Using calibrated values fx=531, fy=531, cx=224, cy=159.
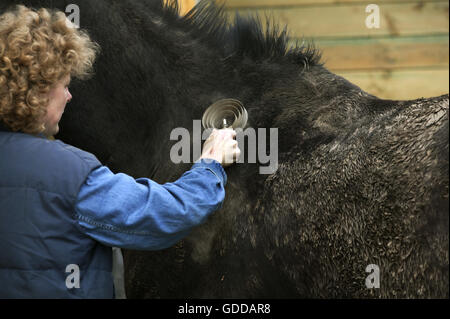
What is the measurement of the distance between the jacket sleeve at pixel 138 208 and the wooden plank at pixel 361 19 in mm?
3350

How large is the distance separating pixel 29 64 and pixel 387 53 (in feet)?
12.5

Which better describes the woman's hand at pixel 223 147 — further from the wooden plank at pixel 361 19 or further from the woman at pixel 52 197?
the wooden plank at pixel 361 19

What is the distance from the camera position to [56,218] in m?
1.40

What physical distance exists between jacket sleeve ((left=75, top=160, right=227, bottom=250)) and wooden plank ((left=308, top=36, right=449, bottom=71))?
3349mm

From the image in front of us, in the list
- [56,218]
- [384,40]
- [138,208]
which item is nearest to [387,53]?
[384,40]

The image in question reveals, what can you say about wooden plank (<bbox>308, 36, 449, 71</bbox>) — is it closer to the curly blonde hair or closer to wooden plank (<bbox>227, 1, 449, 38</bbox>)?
wooden plank (<bbox>227, 1, 449, 38</bbox>)

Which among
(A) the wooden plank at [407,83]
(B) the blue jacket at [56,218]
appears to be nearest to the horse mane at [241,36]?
(B) the blue jacket at [56,218]

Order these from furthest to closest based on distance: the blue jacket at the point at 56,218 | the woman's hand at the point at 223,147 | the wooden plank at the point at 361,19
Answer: the wooden plank at the point at 361,19
the woman's hand at the point at 223,147
the blue jacket at the point at 56,218

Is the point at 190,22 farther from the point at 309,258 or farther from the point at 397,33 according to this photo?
the point at 397,33

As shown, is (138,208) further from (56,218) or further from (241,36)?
(241,36)

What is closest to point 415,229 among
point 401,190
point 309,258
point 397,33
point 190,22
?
point 401,190

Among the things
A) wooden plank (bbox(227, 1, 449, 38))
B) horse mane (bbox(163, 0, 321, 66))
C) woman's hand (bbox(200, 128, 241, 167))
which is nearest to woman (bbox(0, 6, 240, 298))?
woman's hand (bbox(200, 128, 241, 167))

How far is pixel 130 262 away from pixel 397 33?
3.53 meters

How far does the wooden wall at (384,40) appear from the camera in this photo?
4.57 meters
